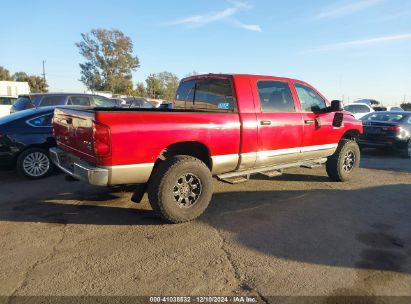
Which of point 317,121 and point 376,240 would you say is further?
point 317,121

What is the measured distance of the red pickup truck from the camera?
13.9 feet

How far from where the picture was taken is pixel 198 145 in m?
4.98

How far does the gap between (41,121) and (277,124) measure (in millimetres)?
4685

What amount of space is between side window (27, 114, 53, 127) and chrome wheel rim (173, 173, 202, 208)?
3.95 metres

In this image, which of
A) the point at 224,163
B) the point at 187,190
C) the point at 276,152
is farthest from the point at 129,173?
the point at 276,152

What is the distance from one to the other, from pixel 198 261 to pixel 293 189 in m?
3.38

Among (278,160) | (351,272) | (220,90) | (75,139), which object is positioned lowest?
(351,272)

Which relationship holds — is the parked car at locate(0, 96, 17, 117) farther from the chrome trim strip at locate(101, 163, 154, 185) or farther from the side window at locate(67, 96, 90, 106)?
the chrome trim strip at locate(101, 163, 154, 185)

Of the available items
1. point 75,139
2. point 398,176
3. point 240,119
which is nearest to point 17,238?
point 75,139

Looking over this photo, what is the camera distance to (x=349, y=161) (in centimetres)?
752

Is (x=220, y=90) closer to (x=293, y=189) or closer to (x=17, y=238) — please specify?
(x=293, y=189)

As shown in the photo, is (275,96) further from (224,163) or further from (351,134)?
(351,134)

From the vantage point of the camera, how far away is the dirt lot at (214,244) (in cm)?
329

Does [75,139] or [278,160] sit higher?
[75,139]
